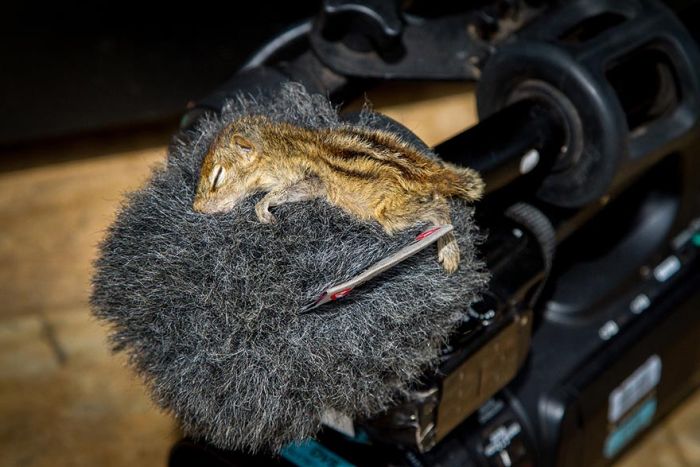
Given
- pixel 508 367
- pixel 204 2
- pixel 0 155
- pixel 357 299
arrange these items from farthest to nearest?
pixel 0 155 → pixel 204 2 → pixel 508 367 → pixel 357 299

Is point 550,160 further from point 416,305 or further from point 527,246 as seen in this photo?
point 416,305

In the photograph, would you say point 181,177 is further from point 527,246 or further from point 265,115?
point 527,246

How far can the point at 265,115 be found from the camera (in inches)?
19.3

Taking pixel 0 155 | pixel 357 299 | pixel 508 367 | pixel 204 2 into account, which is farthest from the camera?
pixel 0 155

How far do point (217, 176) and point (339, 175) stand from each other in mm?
59

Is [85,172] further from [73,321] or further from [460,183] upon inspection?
[460,183]

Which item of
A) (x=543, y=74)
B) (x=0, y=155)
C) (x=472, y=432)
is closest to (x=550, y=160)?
(x=543, y=74)

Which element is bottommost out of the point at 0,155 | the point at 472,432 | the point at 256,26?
the point at 0,155

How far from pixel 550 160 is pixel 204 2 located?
1.94ft

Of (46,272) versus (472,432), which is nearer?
(472,432)

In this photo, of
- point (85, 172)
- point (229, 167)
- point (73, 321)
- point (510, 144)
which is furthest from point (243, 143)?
point (85, 172)

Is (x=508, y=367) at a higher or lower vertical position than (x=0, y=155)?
higher

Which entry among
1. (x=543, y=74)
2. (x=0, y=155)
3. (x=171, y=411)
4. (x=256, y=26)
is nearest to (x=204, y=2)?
(x=256, y=26)

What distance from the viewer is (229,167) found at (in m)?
0.45
